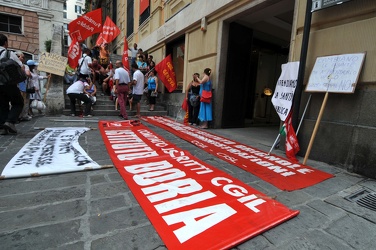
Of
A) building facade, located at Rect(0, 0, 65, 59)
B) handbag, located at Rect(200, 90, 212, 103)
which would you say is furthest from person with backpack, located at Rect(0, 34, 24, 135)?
building facade, located at Rect(0, 0, 65, 59)

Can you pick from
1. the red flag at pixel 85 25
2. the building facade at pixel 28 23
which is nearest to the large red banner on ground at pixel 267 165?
the red flag at pixel 85 25

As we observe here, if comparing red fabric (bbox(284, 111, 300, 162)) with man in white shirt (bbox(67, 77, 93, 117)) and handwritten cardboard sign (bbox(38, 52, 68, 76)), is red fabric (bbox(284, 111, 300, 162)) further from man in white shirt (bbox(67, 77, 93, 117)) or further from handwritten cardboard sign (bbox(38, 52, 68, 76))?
handwritten cardboard sign (bbox(38, 52, 68, 76))

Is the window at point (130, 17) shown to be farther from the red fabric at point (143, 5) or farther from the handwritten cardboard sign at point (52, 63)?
the handwritten cardboard sign at point (52, 63)

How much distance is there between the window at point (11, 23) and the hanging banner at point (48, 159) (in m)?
20.5

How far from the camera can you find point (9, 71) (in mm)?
4203

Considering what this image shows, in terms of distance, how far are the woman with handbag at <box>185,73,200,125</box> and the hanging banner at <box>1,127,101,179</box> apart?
3703mm

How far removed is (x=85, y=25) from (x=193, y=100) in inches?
245

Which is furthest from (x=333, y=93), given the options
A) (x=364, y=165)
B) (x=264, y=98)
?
(x=264, y=98)

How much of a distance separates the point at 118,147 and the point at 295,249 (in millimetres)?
3145

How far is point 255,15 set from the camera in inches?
242

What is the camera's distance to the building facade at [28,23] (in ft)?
60.0

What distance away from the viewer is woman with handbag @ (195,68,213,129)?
6500 mm

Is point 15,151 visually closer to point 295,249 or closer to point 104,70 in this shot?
point 295,249

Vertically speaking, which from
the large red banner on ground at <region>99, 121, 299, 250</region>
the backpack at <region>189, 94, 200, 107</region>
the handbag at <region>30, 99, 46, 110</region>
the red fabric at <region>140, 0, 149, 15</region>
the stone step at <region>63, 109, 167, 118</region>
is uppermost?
the red fabric at <region>140, 0, 149, 15</region>
